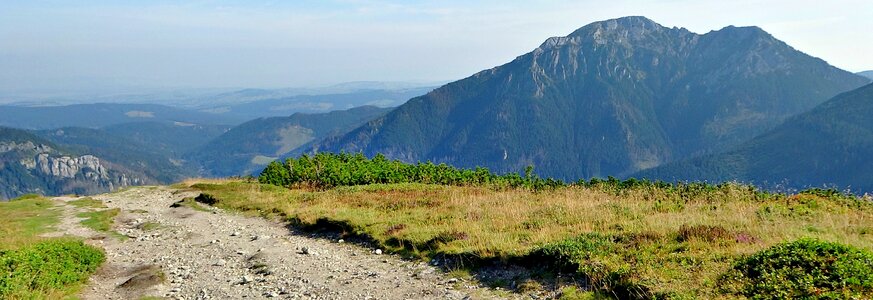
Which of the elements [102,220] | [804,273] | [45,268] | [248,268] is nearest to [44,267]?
[45,268]

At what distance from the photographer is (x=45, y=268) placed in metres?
14.8

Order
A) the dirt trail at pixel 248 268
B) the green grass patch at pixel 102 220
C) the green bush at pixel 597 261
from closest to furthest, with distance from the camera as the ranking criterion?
1. the green bush at pixel 597 261
2. the dirt trail at pixel 248 268
3. the green grass patch at pixel 102 220

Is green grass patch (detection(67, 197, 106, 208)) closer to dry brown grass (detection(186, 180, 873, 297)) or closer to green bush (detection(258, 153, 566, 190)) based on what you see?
green bush (detection(258, 153, 566, 190))

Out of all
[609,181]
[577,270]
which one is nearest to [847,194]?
[609,181]

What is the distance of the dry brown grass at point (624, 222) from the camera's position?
12023 mm

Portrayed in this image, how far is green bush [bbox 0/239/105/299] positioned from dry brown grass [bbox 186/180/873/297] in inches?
320

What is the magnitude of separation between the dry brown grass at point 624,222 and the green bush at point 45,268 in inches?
320

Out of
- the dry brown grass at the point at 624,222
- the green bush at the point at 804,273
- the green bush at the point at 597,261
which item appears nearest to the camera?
the green bush at the point at 804,273

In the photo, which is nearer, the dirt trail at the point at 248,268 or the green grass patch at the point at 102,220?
the dirt trail at the point at 248,268

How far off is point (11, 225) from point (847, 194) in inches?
1461

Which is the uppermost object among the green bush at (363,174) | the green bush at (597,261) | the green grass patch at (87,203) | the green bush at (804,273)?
the green bush at (804,273)

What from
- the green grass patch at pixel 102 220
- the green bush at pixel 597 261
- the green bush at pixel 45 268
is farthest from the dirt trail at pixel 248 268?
the green bush at pixel 597 261

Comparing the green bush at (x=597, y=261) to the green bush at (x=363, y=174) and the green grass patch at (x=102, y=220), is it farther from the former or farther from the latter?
the green bush at (x=363, y=174)

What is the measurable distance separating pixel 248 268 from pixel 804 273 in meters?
14.2
